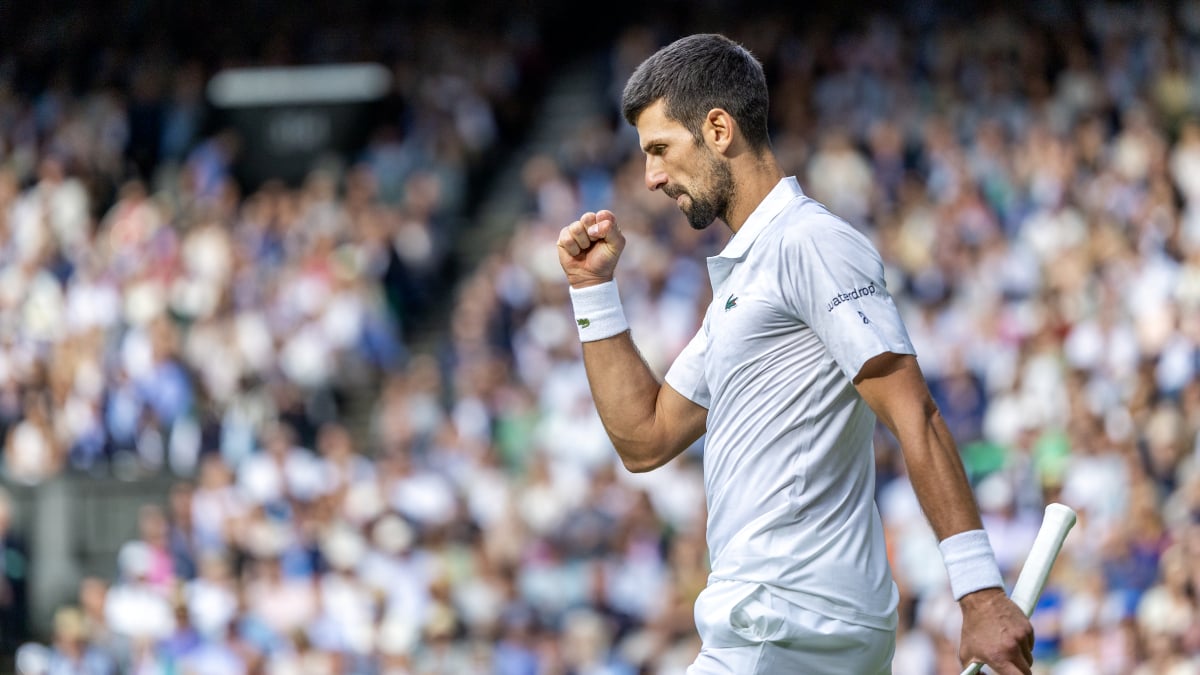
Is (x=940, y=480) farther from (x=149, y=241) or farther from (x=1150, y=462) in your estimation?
(x=149, y=241)

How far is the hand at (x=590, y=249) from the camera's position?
13.6 ft

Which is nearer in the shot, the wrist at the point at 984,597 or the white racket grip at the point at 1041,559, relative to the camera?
the wrist at the point at 984,597

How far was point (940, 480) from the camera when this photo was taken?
3.32 metres

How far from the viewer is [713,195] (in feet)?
12.5

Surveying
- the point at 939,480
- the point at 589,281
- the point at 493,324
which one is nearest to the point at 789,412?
the point at 939,480

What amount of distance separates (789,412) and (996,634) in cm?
66

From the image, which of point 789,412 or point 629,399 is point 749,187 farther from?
point 629,399

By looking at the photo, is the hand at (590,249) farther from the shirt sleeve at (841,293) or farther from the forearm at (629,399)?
the shirt sleeve at (841,293)

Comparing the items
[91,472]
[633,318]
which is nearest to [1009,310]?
[633,318]

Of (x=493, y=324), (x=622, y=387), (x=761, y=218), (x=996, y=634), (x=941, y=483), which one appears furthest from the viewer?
(x=493, y=324)

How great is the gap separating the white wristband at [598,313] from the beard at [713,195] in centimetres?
42

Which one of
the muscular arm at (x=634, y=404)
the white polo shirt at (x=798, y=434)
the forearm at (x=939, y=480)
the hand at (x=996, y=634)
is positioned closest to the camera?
the hand at (x=996, y=634)

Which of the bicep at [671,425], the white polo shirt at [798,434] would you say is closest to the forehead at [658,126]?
the white polo shirt at [798,434]

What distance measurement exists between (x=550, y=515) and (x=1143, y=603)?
4.37m
